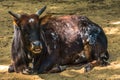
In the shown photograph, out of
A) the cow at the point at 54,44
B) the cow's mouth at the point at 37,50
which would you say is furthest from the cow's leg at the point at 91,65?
the cow's mouth at the point at 37,50

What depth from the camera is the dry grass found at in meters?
8.46

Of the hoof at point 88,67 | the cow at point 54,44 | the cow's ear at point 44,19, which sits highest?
the cow's ear at point 44,19

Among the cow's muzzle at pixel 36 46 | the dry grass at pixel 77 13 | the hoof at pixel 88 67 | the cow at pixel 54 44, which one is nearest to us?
the cow's muzzle at pixel 36 46

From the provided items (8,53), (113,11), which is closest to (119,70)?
(8,53)

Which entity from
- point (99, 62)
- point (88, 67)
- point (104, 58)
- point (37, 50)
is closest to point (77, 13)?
point (104, 58)

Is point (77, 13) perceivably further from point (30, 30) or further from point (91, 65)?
point (30, 30)

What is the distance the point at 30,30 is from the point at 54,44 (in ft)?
3.12

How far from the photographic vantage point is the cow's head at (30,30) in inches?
318

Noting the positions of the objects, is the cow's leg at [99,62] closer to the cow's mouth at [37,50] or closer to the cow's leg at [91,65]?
the cow's leg at [91,65]

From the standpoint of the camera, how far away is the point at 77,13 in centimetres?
1416

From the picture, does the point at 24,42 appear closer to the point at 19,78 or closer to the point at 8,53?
the point at 19,78

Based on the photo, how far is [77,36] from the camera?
9.30 metres

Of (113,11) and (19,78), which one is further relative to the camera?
(113,11)

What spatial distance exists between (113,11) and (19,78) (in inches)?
276
